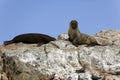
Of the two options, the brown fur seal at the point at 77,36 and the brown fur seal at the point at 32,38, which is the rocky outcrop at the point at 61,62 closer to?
the brown fur seal at the point at 77,36

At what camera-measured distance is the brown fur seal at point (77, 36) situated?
3152 cm

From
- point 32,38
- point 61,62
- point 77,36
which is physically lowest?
point 61,62

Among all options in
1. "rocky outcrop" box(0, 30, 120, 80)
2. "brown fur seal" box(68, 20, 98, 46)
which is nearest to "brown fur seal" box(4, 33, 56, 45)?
"brown fur seal" box(68, 20, 98, 46)

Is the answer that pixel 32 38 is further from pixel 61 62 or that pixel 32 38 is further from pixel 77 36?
pixel 61 62

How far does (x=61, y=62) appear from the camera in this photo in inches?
1107

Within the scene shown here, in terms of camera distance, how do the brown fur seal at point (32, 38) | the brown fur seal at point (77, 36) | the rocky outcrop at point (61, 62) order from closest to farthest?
1. the rocky outcrop at point (61, 62)
2. the brown fur seal at point (77, 36)
3. the brown fur seal at point (32, 38)

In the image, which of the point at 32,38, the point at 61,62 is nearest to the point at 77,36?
the point at 32,38

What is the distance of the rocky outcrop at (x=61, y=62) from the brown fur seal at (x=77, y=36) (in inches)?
62.8

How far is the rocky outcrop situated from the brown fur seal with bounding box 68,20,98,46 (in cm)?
159

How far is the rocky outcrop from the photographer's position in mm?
27250

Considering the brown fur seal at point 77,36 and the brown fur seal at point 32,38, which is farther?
the brown fur seal at point 32,38

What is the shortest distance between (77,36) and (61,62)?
152 inches

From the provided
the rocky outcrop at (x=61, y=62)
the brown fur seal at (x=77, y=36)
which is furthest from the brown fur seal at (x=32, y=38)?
the rocky outcrop at (x=61, y=62)

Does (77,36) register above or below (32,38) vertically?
above
